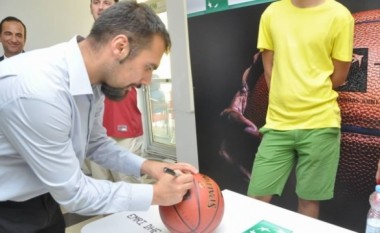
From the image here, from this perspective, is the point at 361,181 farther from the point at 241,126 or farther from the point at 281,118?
the point at 241,126

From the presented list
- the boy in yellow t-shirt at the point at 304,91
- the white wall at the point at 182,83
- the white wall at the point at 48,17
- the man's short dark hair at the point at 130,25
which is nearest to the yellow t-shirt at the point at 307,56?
the boy in yellow t-shirt at the point at 304,91

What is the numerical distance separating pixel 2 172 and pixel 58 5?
3424 mm

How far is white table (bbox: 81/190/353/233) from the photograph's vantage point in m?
1.34

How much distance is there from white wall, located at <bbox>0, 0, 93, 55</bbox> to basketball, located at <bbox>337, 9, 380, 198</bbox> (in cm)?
323

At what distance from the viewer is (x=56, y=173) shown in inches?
41.7

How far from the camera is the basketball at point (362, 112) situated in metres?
1.99

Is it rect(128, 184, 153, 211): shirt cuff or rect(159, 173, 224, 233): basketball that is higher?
rect(128, 184, 153, 211): shirt cuff

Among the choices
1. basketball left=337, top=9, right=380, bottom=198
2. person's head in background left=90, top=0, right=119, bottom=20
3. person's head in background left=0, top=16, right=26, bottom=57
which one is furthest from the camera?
person's head in background left=0, top=16, right=26, bottom=57

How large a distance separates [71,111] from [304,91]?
120 centimetres

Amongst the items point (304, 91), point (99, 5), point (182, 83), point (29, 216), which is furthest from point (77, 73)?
point (182, 83)

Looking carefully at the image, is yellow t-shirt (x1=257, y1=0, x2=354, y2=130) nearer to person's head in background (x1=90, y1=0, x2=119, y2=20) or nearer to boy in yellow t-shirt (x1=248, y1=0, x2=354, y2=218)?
boy in yellow t-shirt (x1=248, y1=0, x2=354, y2=218)

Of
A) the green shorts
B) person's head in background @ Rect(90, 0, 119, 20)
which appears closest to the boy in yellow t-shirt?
the green shorts

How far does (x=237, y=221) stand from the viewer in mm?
1409

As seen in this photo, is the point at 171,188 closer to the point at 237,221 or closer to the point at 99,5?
the point at 237,221
